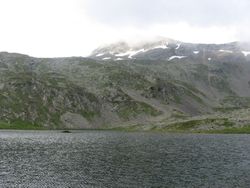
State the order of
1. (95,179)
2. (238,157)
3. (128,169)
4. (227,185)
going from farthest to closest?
(238,157)
(128,169)
(95,179)
(227,185)

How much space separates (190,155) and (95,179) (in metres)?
48.0

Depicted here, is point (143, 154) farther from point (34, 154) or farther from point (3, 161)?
point (3, 161)

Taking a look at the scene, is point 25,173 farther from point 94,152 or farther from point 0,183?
point 94,152

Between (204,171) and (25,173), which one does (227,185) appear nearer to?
(204,171)

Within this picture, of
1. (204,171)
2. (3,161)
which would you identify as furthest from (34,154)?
(204,171)

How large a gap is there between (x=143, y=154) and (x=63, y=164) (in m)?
30.2

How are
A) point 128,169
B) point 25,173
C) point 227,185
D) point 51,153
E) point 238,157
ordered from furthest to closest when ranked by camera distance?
point 51,153, point 238,157, point 128,169, point 25,173, point 227,185

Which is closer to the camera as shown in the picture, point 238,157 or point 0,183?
point 0,183

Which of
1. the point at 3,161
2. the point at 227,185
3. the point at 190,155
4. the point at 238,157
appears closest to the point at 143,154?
the point at 190,155

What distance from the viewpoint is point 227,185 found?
2825 inches

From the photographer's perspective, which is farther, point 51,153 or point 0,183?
point 51,153

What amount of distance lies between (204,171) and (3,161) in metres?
50.9

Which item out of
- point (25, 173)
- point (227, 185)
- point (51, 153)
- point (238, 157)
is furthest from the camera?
point (51, 153)

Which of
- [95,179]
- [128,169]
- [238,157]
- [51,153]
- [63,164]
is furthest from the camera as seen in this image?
[51,153]
